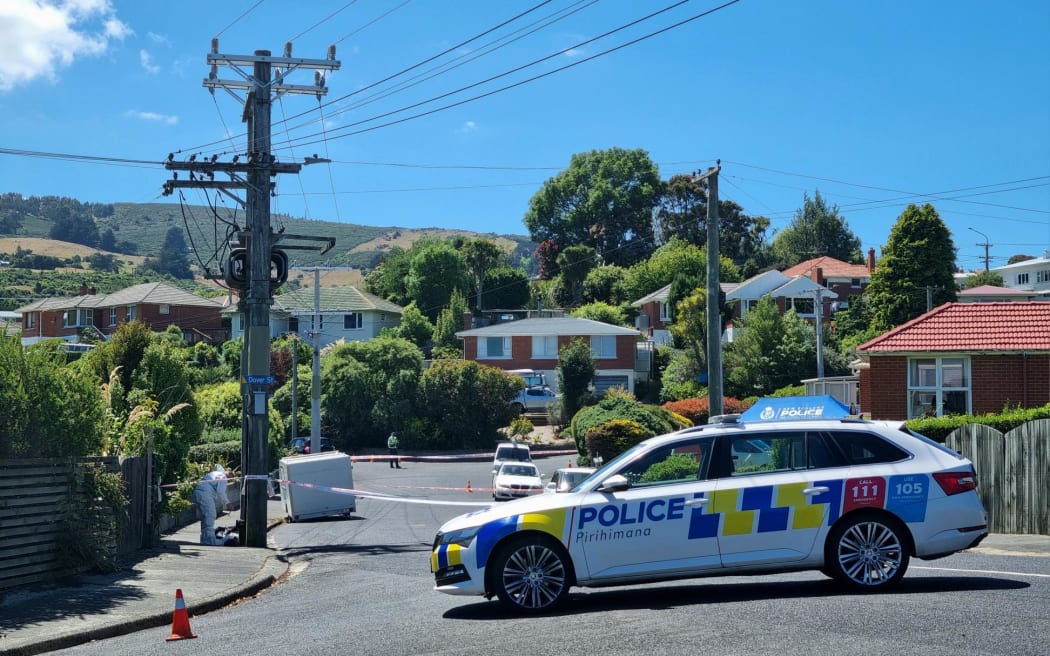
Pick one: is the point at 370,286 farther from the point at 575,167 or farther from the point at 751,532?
the point at 751,532

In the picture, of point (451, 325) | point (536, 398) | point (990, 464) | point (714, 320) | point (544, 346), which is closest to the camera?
point (990, 464)

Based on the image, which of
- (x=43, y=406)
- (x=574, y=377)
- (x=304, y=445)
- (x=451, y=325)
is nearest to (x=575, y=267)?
(x=451, y=325)

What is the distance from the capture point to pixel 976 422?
19.0m

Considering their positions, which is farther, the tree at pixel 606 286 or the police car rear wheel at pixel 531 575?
the tree at pixel 606 286

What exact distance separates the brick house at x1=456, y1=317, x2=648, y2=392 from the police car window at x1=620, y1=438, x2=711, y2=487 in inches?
1944

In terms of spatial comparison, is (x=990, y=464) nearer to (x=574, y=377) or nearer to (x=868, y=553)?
(x=868, y=553)

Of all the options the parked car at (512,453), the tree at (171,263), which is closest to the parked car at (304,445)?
the parked car at (512,453)

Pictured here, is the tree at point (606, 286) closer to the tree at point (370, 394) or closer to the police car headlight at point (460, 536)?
the tree at point (370, 394)

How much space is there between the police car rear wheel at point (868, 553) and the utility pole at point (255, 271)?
12002mm

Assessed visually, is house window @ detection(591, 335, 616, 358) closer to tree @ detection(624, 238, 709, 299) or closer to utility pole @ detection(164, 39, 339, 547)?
tree @ detection(624, 238, 709, 299)

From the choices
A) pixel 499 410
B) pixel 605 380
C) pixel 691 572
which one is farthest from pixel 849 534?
pixel 605 380

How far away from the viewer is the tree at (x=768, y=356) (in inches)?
2154

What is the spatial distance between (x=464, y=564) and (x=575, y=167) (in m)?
88.8

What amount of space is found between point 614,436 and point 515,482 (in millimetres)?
3373
